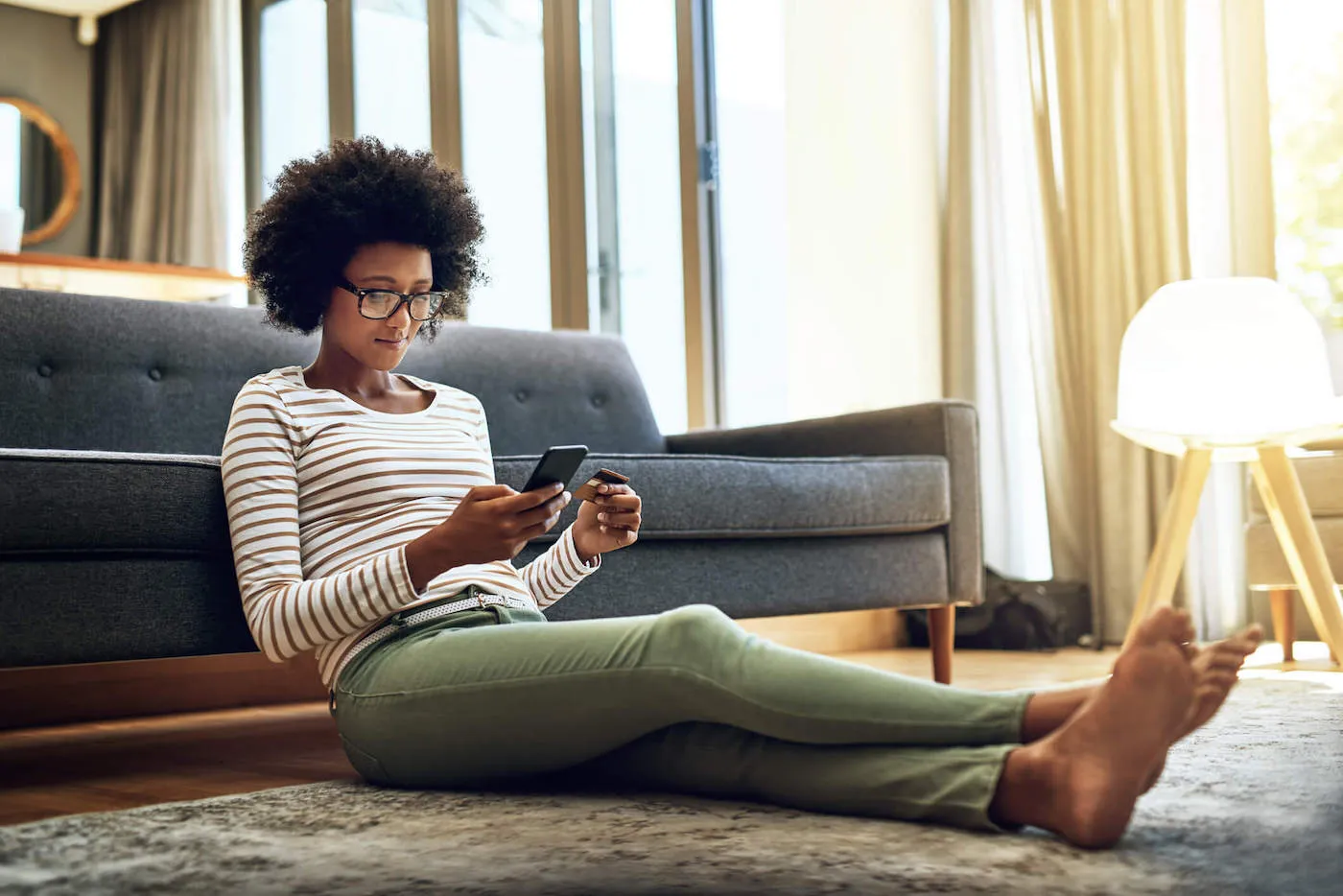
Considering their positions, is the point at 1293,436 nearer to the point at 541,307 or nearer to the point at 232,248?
the point at 541,307

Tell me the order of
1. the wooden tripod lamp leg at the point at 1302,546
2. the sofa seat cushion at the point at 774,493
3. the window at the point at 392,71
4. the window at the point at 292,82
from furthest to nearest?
the window at the point at 292,82 < the window at the point at 392,71 < the wooden tripod lamp leg at the point at 1302,546 < the sofa seat cushion at the point at 774,493

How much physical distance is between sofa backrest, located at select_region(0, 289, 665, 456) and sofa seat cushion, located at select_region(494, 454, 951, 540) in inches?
23.4

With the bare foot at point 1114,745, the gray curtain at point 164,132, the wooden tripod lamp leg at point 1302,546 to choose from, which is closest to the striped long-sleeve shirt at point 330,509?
the bare foot at point 1114,745

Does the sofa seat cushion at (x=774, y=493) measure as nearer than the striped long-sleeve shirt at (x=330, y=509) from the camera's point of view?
No

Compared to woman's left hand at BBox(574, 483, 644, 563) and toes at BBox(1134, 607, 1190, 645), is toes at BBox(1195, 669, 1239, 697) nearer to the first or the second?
toes at BBox(1134, 607, 1190, 645)

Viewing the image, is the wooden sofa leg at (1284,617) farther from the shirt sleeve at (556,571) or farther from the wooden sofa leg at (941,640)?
the shirt sleeve at (556,571)

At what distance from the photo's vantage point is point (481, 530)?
1.32 m

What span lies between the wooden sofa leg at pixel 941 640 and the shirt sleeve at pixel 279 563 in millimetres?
1381

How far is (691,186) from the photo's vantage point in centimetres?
406

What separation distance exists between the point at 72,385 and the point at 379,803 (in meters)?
1.20

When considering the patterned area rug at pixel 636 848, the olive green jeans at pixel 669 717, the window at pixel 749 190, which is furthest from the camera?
the window at pixel 749 190

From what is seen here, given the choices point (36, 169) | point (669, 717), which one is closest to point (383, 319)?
point (669, 717)

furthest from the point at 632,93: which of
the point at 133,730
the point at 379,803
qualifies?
the point at 379,803

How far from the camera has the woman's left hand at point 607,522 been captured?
1.54 m
